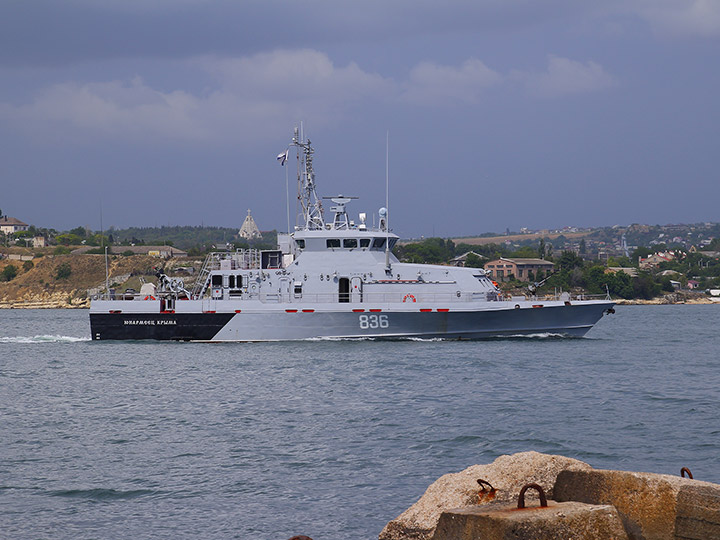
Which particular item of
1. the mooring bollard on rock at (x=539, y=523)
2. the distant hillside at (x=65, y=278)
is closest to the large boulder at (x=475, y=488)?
the mooring bollard on rock at (x=539, y=523)

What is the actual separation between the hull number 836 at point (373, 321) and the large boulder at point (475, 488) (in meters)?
23.9

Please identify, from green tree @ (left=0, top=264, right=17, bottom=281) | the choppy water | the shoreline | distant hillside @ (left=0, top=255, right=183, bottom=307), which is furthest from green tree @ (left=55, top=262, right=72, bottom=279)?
the choppy water

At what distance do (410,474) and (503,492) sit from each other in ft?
15.2

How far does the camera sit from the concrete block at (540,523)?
6.41 metres

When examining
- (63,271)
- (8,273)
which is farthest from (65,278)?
(8,273)

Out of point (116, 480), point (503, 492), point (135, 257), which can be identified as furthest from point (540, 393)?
point (135, 257)

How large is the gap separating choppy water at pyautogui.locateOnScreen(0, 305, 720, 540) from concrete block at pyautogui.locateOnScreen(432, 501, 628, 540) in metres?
3.56

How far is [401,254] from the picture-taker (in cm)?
11875

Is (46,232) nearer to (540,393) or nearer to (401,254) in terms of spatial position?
(401,254)

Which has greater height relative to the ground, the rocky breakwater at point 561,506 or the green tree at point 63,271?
the green tree at point 63,271

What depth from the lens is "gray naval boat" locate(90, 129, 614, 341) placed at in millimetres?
33000

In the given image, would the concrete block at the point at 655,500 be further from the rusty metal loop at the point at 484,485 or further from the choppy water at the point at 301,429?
the choppy water at the point at 301,429

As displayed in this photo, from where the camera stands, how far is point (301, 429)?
16781mm

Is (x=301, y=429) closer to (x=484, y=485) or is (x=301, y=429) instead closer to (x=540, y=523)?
(x=484, y=485)
